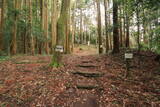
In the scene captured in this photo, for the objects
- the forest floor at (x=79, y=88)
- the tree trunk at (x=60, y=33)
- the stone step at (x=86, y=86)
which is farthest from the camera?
the tree trunk at (x=60, y=33)

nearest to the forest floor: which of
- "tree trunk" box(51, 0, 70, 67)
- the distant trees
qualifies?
"tree trunk" box(51, 0, 70, 67)

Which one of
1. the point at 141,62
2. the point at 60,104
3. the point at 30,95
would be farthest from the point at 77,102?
the point at 141,62

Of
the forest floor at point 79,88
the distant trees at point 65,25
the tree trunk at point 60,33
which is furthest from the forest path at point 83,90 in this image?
the distant trees at point 65,25

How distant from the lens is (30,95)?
13.6ft

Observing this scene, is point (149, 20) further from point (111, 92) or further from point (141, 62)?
point (111, 92)

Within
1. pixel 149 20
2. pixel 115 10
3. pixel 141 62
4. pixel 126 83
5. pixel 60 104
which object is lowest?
pixel 60 104

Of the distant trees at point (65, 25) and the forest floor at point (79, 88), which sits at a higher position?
the distant trees at point (65, 25)

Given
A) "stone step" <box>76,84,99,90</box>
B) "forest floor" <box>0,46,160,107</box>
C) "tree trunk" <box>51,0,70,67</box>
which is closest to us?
"forest floor" <box>0,46,160,107</box>

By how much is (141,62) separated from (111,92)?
13.5 feet

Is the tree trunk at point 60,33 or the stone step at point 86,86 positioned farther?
the tree trunk at point 60,33

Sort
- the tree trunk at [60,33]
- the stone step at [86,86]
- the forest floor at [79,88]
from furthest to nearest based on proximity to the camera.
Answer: the tree trunk at [60,33], the stone step at [86,86], the forest floor at [79,88]

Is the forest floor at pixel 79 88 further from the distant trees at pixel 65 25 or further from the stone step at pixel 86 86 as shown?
the distant trees at pixel 65 25

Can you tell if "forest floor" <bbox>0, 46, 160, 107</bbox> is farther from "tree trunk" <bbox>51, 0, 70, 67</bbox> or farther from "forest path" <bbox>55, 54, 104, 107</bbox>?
"tree trunk" <bbox>51, 0, 70, 67</bbox>

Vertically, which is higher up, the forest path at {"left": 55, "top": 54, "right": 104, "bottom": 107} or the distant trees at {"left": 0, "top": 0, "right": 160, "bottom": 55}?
the distant trees at {"left": 0, "top": 0, "right": 160, "bottom": 55}
